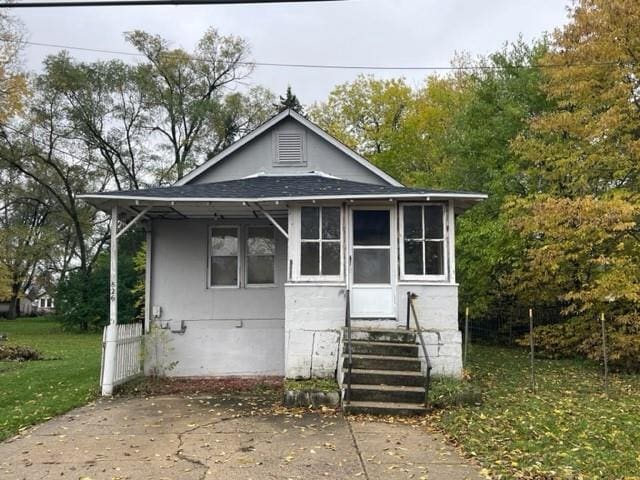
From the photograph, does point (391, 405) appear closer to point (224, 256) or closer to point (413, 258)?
point (413, 258)

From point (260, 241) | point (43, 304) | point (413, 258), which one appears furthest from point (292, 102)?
point (43, 304)

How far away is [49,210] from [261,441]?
37.2 m

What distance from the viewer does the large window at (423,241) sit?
→ 973 centimetres

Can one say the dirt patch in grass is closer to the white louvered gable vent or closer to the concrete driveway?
the concrete driveway

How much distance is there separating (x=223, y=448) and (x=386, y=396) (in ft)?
9.09

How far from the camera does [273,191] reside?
10445 mm

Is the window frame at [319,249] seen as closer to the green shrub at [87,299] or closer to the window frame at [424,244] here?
the window frame at [424,244]

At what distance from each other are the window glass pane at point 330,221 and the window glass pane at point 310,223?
11cm

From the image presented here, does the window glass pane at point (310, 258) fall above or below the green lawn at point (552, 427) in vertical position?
above

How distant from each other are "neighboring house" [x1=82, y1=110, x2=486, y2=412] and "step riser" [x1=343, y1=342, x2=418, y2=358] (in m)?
0.34

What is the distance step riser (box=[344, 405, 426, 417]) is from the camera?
758 cm

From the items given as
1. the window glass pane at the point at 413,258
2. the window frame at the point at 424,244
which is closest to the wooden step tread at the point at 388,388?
the window frame at the point at 424,244

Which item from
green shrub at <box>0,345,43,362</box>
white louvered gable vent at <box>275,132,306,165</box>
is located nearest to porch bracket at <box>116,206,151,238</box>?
white louvered gable vent at <box>275,132,306,165</box>

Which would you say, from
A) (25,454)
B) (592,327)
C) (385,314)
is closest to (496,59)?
(592,327)
